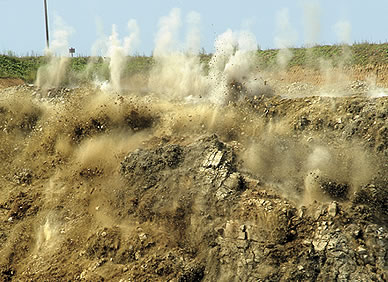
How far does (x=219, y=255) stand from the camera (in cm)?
1082

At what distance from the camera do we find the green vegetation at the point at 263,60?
82.8ft

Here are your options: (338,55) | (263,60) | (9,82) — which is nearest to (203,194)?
(338,55)

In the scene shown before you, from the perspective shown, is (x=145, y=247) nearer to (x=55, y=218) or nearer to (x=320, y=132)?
(x=55, y=218)

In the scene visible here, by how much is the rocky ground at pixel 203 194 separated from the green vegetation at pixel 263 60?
408 inches

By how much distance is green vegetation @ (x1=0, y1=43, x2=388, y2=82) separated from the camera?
2523 cm

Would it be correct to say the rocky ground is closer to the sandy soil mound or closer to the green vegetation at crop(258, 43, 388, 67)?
the green vegetation at crop(258, 43, 388, 67)

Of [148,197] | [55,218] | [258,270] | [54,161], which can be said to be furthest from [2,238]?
[258,270]

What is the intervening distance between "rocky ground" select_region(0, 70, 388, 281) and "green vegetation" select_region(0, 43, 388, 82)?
34.0 ft

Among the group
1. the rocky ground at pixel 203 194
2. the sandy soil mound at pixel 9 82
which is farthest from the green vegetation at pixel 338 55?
the sandy soil mound at pixel 9 82


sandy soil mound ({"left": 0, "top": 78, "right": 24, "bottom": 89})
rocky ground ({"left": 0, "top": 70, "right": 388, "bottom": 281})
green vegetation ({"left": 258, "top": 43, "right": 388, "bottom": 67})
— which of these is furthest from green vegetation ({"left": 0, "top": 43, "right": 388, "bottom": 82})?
rocky ground ({"left": 0, "top": 70, "right": 388, "bottom": 281})

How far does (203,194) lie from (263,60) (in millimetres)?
17832

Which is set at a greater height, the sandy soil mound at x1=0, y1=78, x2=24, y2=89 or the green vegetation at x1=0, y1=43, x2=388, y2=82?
the green vegetation at x1=0, y1=43, x2=388, y2=82

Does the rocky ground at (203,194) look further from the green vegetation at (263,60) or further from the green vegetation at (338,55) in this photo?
the green vegetation at (263,60)

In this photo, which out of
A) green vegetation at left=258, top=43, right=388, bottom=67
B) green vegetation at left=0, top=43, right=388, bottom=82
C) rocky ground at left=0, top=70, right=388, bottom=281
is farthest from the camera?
green vegetation at left=0, top=43, right=388, bottom=82
